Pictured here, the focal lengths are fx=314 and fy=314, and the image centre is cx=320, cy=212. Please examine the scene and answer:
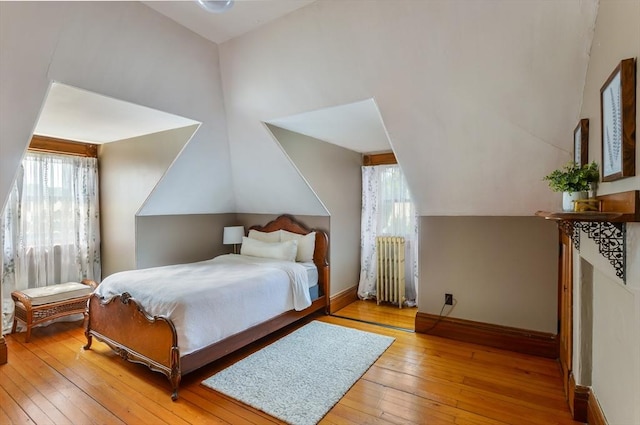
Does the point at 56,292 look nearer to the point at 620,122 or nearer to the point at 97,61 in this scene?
the point at 97,61

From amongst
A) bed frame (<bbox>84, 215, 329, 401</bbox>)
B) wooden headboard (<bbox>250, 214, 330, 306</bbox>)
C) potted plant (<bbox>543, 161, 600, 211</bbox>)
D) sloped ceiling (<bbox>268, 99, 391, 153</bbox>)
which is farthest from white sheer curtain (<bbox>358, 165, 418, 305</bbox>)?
potted plant (<bbox>543, 161, 600, 211</bbox>)

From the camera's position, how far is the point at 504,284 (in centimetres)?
316

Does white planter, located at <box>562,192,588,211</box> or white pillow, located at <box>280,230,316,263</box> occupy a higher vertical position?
white planter, located at <box>562,192,588,211</box>

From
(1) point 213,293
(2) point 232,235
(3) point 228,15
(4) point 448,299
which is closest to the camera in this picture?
(3) point 228,15

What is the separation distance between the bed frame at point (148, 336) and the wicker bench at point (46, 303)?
72 centimetres

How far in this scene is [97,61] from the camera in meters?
2.26

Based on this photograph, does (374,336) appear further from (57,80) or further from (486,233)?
(57,80)

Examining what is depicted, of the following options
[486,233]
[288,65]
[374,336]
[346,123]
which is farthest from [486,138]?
[374,336]

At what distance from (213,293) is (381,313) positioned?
235cm

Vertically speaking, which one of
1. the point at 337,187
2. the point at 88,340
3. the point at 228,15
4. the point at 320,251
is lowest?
the point at 88,340

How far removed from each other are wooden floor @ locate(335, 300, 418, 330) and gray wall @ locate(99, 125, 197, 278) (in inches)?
111

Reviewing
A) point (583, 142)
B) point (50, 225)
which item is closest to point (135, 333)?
point (50, 225)

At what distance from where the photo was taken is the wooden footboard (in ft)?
7.51

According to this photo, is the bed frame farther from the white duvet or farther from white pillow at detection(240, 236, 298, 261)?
white pillow at detection(240, 236, 298, 261)
